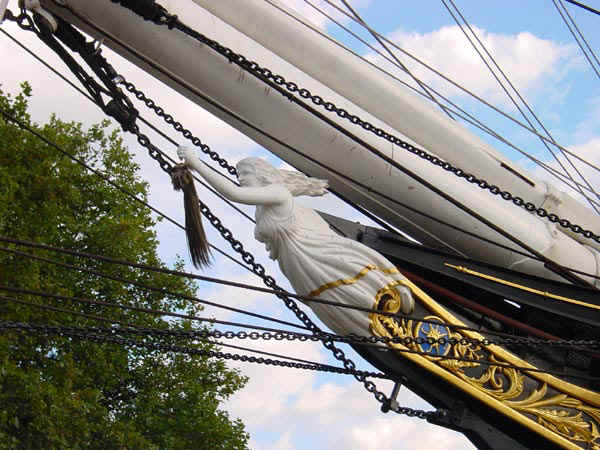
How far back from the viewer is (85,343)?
36.5 ft

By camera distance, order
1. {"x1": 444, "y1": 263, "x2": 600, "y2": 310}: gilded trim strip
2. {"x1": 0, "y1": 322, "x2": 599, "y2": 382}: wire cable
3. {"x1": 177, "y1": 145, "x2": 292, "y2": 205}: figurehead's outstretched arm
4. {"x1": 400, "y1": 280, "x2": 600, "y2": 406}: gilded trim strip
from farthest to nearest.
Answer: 1. {"x1": 444, "y1": 263, "x2": 600, "y2": 310}: gilded trim strip
2. {"x1": 400, "y1": 280, "x2": 600, "y2": 406}: gilded trim strip
3. {"x1": 177, "y1": 145, "x2": 292, "y2": 205}: figurehead's outstretched arm
4. {"x1": 0, "y1": 322, "x2": 599, "y2": 382}: wire cable

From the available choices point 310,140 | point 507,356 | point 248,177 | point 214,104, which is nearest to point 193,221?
point 248,177

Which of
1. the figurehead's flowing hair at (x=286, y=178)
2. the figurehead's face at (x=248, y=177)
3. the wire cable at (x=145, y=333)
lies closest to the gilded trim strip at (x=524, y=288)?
the wire cable at (x=145, y=333)

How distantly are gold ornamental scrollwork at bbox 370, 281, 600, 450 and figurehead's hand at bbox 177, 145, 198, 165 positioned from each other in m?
1.03

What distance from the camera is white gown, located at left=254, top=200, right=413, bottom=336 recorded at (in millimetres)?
4746

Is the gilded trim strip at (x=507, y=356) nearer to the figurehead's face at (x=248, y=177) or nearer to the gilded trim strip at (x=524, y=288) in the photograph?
the gilded trim strip at (x=524, y=288)

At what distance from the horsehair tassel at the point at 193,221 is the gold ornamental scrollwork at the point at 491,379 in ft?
2.62

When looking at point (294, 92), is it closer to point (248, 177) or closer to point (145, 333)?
point (248, 177)

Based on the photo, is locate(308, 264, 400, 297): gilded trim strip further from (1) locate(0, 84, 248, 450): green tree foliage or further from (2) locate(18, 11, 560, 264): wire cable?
(1) locate(0, 84, 248, 450): green tree foliage

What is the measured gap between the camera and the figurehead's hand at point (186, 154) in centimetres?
454

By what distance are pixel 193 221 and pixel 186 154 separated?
0.95ft

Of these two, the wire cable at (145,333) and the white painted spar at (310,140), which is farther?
the white painted spar at (310,140)

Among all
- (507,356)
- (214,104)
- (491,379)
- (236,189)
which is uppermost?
(214,104)

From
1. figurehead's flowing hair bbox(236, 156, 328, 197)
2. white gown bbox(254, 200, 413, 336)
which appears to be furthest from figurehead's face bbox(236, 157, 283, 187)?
white gown bbox(254, 200, 413, 336)
